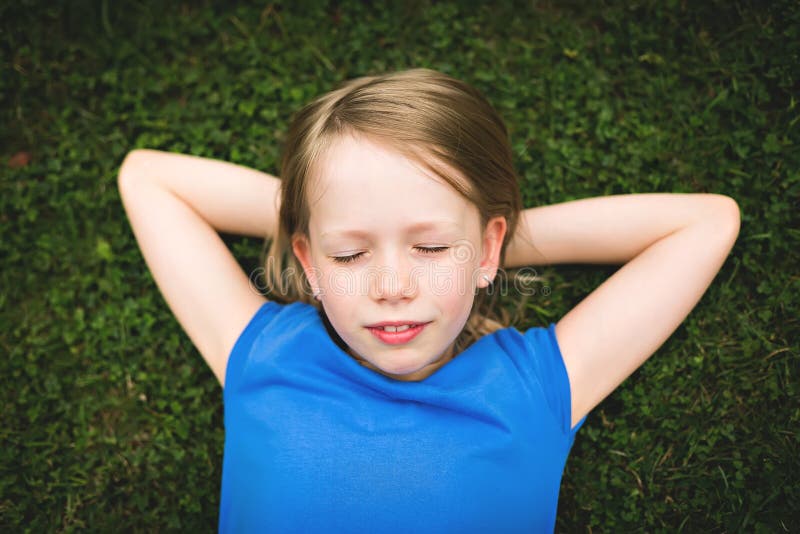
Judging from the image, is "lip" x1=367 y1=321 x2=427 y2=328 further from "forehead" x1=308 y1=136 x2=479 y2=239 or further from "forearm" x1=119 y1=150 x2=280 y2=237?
"forearm" x1=119 y1=150 x2=280 y2=237

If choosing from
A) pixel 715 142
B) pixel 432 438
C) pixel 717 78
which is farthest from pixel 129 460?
pixel 717 78

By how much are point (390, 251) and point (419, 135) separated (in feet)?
1.56

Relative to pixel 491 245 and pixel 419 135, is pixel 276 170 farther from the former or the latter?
pixel 491 245

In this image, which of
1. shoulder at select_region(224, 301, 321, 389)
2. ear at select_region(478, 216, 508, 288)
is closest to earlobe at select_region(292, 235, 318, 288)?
shoulder at select_region(224, 301, 321, 389)

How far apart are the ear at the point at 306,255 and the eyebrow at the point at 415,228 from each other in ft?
0.94

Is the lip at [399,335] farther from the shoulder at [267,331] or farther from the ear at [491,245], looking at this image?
the shoulder at [267,331]

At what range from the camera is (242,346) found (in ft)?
9.11

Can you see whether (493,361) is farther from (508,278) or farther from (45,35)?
(45,35)

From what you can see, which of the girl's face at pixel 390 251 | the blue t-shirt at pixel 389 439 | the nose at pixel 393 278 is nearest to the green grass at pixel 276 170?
the blue t-shirt at pixel 389 439

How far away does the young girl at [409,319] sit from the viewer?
7.66 feet

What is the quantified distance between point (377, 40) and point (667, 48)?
1.68 meters

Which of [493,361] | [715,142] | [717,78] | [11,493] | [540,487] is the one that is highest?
[717,78]

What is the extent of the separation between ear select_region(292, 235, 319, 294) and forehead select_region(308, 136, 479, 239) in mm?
262

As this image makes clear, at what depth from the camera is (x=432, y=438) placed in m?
2.44
